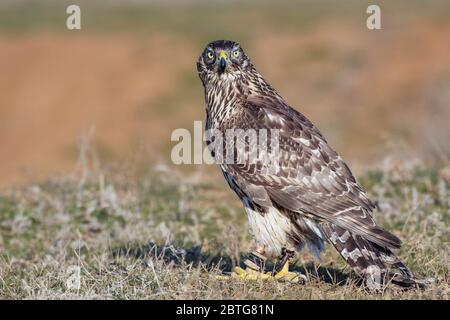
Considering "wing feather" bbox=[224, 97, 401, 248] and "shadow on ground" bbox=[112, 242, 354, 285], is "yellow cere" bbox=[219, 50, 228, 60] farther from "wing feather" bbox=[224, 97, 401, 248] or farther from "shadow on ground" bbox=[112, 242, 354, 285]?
"shadow on ground" bbox=[112, 242, 354, 285]

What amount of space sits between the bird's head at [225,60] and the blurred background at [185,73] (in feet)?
43.6

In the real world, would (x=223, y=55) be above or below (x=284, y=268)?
above

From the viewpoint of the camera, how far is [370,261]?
20.3ft

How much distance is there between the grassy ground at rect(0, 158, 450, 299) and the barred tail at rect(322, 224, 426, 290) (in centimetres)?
11

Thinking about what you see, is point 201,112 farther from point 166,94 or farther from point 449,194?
point 449,194

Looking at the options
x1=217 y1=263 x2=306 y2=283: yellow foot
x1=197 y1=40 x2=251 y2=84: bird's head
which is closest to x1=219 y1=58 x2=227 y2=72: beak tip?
x1=197 y1=40 x2=251 y2=84: bird's head

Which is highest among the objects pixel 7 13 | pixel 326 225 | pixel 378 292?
pixel 7 13

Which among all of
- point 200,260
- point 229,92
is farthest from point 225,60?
point 200,260

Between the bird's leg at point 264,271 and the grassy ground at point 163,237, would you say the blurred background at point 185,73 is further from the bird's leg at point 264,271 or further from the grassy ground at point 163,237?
the bird's leg at point 264,271

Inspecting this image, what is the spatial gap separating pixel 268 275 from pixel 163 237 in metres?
2.07

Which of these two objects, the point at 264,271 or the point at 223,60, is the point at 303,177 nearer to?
the point at 264,271

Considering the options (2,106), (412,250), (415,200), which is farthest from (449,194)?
(2,106)

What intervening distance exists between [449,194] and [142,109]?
21.7m

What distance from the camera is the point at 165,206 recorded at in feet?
32.6
